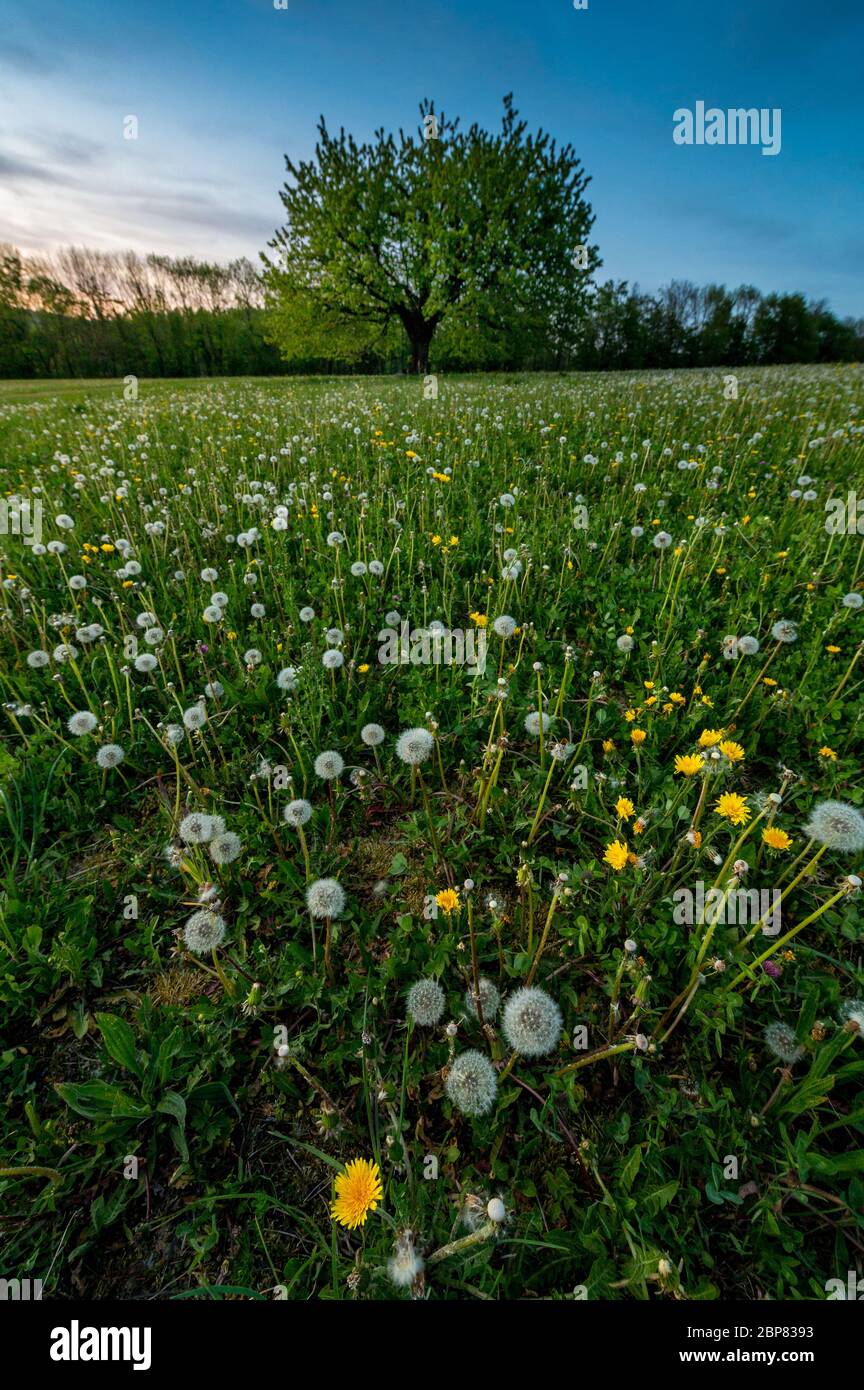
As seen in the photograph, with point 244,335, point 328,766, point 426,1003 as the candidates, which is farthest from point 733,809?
point 244,335

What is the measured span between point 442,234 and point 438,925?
3150 cm

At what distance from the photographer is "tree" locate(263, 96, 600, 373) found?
25234 millimetres

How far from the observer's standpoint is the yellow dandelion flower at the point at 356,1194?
55.8 inches

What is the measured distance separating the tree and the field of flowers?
28.8 meters

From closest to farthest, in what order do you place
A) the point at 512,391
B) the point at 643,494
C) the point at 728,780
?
the point at 728,780, the point at 643,494, the point at 512,391

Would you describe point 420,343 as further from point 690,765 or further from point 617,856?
point 617,856

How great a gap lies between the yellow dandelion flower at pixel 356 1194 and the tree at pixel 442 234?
31544mm

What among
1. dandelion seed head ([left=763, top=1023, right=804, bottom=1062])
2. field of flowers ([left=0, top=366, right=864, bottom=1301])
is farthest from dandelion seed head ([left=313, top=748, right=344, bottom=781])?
dandelion seed head ([left=763, top=1023, right=804, bottom=1062])

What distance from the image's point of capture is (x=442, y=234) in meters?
24.7

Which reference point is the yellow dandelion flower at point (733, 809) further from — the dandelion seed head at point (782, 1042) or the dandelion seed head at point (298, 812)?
the dandelion seed head at point (298, 812)

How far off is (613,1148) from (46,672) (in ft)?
12.0
